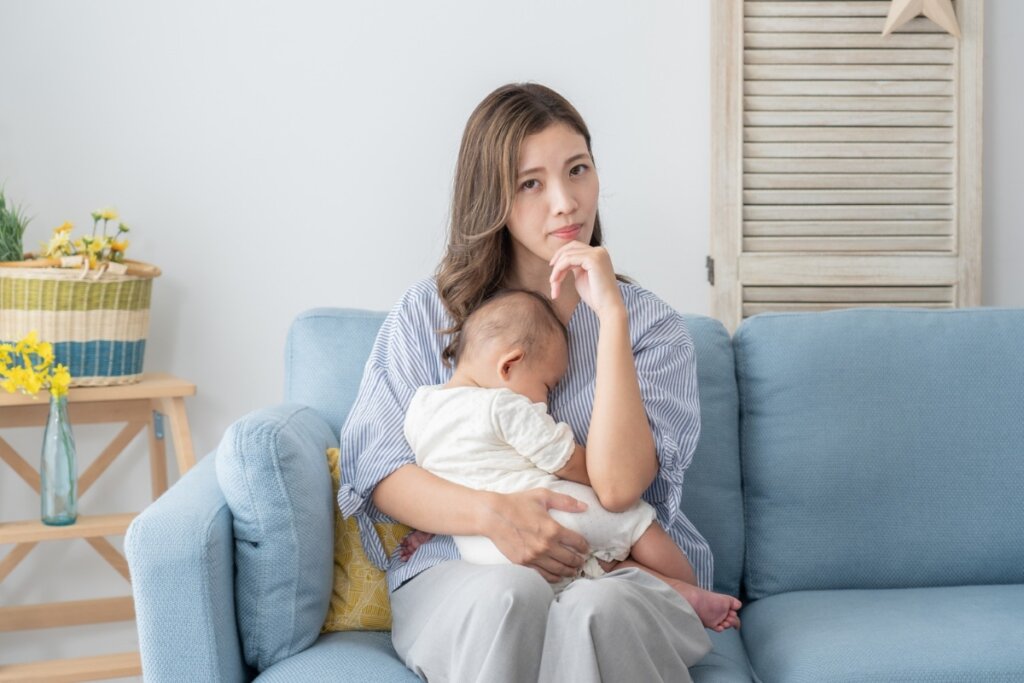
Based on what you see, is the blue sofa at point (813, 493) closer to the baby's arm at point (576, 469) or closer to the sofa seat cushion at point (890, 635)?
the sofa seat cushion at point (890, 635)

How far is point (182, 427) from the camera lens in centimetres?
228

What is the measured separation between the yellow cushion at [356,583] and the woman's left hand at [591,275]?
0.43 metres

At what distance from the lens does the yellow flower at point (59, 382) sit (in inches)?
82.9

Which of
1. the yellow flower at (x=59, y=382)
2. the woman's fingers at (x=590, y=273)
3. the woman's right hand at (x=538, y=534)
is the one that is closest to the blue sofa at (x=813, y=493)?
the woman's right hand at (x=538, y=534)

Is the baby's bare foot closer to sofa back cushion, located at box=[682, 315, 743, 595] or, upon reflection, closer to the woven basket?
sofa back cushion, located at box=[682, 315, 743, 595]

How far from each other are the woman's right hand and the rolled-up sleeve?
18 centimetres

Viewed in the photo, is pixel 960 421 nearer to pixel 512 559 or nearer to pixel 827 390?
pixel 827 390

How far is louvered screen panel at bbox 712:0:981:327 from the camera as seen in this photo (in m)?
2.50

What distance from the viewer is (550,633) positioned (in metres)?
1.25

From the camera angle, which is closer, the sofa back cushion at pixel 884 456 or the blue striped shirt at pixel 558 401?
the blue striped shirt at pixel 558 401

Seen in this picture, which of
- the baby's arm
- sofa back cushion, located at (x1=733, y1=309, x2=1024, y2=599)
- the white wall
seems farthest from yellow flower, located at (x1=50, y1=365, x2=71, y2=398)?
sofa back cushion, located at (x1=733, y1=309, x2=1024, y2=599)

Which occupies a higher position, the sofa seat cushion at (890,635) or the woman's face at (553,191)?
the woman's face at (553,191)

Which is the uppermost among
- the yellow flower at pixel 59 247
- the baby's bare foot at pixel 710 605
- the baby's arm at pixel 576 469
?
the yellow flower at pixel 59 247

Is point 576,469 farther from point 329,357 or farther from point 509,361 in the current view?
point 329,357
